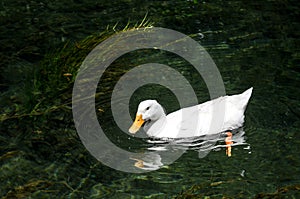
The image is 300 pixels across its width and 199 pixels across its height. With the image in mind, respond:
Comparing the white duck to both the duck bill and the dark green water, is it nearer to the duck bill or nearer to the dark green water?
the duck bill

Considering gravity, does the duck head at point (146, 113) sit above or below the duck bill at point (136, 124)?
above

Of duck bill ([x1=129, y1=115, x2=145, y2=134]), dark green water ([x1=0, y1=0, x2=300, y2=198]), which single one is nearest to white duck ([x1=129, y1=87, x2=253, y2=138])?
duck bill ([x1=129, y1=115, x2=145, y2=134])

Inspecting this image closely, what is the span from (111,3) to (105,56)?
2405 millimetres

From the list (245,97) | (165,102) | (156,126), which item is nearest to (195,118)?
(156,126)

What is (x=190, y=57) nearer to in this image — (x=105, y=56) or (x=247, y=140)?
(x=105, y=56)

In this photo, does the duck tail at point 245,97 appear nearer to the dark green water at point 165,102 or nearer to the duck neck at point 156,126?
the dark green water at point 165,102

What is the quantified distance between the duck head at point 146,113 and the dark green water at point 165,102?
0.79ft

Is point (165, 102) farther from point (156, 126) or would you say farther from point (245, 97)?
point (245, 97)

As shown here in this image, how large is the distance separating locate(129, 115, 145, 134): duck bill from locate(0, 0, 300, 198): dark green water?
0.41ft

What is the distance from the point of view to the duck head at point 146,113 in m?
6.36

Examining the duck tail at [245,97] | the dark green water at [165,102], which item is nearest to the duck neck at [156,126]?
the dark green water at [165,102]

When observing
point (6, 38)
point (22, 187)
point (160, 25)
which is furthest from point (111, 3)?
point (22, 187)

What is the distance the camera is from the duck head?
636cm

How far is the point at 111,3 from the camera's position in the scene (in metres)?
9.47
